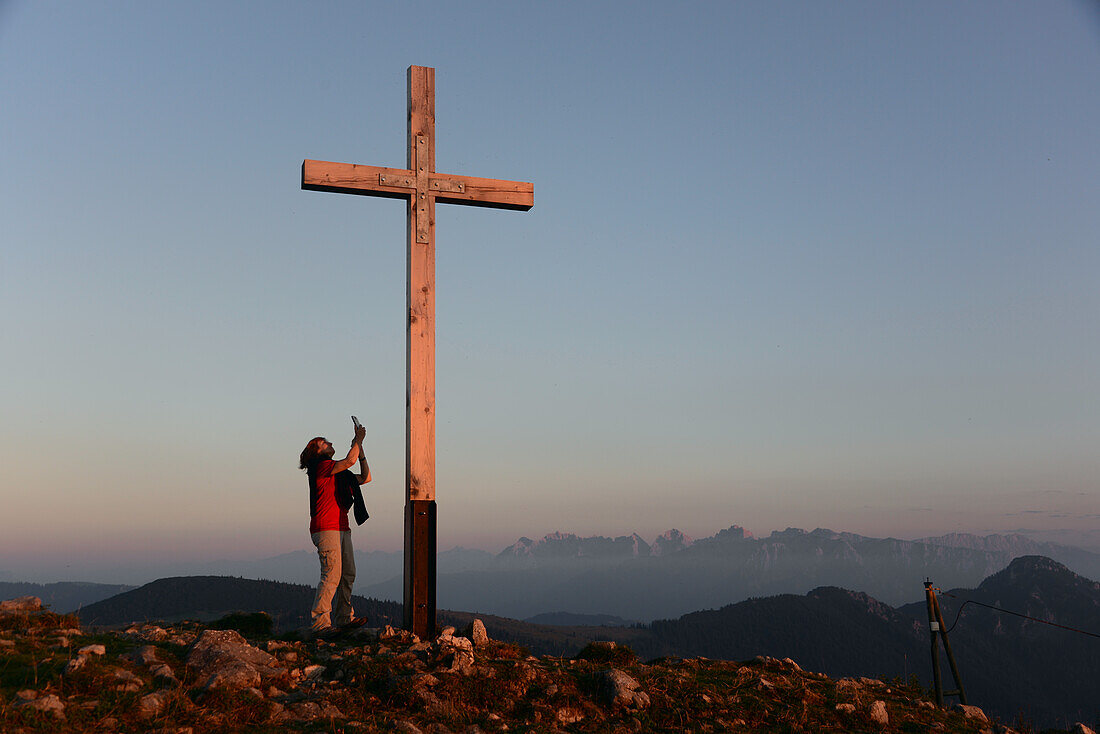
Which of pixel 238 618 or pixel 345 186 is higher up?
pixel 345 186

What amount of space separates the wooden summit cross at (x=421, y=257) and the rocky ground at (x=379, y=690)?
1.06m

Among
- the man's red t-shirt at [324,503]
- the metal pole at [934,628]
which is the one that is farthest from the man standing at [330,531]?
the metal pole at [934,628]

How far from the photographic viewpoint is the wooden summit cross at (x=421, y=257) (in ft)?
36.8

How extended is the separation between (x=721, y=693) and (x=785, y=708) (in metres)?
0.76

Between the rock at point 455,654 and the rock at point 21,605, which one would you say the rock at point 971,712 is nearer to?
the rock at point 455,654

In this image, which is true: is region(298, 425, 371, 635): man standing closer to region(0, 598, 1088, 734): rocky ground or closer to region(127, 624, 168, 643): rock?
region(0, 598, 1088, 734): rocky ground

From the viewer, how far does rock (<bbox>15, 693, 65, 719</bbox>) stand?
21.4ft

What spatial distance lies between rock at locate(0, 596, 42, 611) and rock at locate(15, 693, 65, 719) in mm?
3524

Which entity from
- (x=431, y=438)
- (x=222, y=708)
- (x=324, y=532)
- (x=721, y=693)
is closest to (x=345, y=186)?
(x=431, y=438)

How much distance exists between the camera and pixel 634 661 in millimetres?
10945

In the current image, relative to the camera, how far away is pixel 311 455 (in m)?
11.9

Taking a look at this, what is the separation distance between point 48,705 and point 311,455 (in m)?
5.50

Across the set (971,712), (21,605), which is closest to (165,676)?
(21,605)

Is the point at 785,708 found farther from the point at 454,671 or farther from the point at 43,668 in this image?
the point at 43,668
